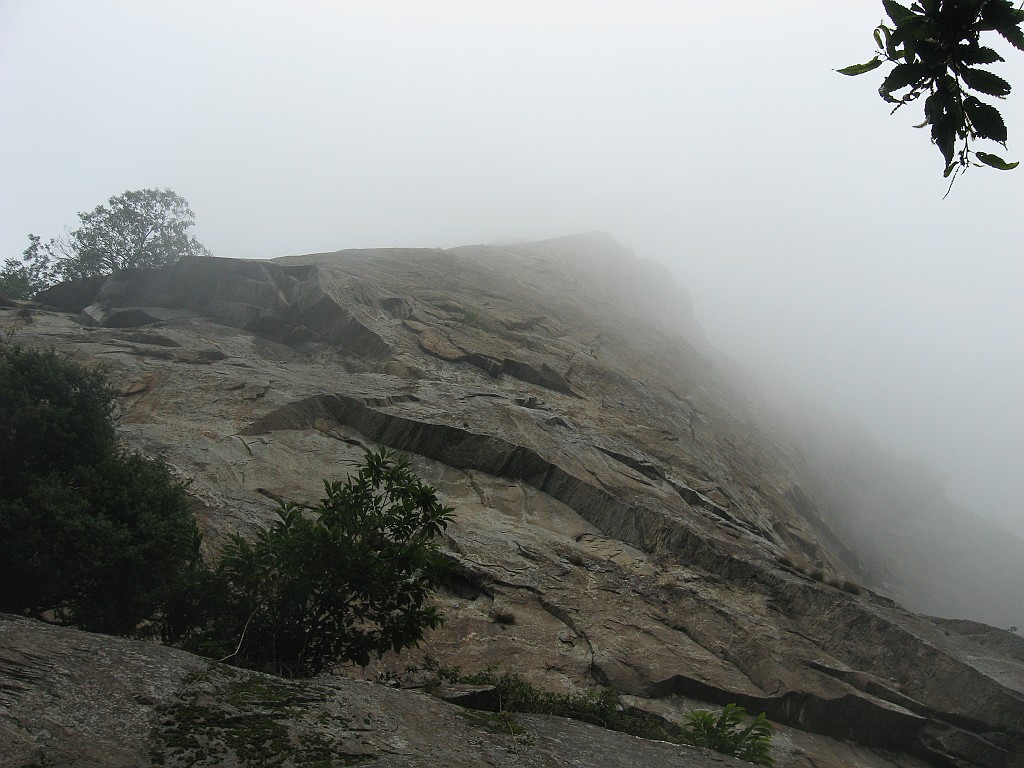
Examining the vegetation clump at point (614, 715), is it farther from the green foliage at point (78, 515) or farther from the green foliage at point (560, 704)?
the green foliage at point (78, 515)

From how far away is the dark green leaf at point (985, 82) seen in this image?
9.96 ft

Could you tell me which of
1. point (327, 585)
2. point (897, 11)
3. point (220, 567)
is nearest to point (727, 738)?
point (327, 585)

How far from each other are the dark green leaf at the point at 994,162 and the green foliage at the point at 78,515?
996cm

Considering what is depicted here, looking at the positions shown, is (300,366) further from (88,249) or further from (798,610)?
(88,249)

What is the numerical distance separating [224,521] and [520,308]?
876 inches

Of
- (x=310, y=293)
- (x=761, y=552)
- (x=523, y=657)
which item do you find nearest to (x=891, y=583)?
(x=761, y=552)

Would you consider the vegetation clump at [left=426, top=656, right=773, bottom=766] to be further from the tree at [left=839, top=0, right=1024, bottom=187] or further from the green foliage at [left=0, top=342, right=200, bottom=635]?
the tree at [left=839, top=0, right=1024, bottom=187]

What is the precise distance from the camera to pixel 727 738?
36.3ft

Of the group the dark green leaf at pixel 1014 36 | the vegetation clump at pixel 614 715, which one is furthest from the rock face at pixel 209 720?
the dark green leaf at pixel 1014 36

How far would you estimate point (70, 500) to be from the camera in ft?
30.3

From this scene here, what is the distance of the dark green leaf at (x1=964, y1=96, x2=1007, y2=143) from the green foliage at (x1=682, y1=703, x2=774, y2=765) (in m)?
10.1

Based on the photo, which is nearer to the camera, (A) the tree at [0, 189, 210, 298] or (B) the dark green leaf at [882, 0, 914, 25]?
(B) the dark green leaf at [882, 0, 914, 25]

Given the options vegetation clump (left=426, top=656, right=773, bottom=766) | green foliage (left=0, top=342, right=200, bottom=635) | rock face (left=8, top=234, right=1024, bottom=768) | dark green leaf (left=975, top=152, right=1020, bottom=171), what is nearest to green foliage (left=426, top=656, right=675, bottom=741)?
vegetation clump (left=426, top=656, right=773, bottom=766)

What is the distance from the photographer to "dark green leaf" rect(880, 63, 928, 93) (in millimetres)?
3203
